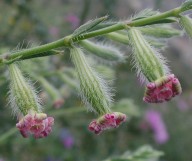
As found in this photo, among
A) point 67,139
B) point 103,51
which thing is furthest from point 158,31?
point 67,139

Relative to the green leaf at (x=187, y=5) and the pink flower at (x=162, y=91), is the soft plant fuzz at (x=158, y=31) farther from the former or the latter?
the pink flower at (x=162, y=91)

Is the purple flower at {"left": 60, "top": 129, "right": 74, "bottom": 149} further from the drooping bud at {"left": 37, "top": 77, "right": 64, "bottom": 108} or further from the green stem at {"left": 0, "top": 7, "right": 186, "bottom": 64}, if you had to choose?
the green stem at {"left": 0, "top": 7, "right": 186, "bottom": 64}

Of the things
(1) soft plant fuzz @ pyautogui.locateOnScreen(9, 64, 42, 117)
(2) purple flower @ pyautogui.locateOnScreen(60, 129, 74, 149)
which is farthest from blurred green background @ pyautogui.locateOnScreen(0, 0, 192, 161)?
(1) soft plant fuzz @ pyautogui.locateOnScreen(9, 64, 42, 117)

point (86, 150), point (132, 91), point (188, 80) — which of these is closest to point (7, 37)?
point (86, 150)

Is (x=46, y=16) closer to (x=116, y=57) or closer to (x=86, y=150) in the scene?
(x=86, y=150)

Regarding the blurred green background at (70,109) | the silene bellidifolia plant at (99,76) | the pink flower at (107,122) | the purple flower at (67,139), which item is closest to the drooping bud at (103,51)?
the silene bellidifolia plant at (99,76)

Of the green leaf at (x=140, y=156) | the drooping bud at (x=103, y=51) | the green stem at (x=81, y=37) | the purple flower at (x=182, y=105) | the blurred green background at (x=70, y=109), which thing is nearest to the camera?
the green stem at (x=81, y=37)
